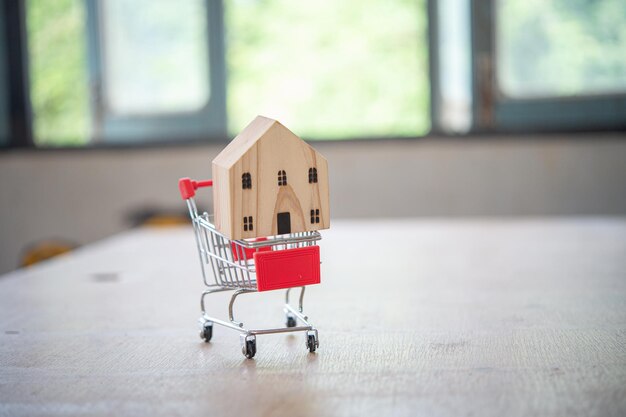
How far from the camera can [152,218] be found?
403 cm

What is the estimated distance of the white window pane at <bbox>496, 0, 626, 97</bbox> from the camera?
12.5 ft

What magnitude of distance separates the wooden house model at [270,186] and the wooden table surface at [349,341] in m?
0.18

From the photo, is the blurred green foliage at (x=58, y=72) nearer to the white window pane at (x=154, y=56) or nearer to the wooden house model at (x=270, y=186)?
the white window pane at (x=154, y=56)

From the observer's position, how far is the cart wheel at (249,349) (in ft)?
3.53

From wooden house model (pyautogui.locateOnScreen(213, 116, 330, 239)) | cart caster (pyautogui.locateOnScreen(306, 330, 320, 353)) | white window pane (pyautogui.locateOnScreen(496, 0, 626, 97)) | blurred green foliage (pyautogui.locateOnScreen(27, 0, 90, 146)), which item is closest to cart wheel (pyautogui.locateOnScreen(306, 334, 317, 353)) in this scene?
cart caster (pyautogui.locateOnScreen(306, 330, 320, 353))

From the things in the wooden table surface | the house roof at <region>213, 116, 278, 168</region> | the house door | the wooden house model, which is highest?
the house roof at <region>213, 116, 278, 168</region>

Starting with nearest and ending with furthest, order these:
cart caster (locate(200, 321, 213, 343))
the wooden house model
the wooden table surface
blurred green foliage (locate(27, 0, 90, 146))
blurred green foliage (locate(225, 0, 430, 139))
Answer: the wooden table surface, the wooden house model, cart caster (locate(200, 321, 213, 343)), blurred green foliage (locate(225, 0, 430, 139)), blurred green foliage (locate(27, 0, 90, 146))

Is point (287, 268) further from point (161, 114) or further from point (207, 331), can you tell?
point (161, 114)

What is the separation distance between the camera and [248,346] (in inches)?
42.4

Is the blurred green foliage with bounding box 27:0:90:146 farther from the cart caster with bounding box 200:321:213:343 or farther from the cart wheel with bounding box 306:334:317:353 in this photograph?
the cart wheel with bounding box 306:334:317:353

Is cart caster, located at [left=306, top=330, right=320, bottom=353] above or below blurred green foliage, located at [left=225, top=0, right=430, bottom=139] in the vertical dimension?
below

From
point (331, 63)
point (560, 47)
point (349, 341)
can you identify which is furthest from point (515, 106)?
point (349, 341)

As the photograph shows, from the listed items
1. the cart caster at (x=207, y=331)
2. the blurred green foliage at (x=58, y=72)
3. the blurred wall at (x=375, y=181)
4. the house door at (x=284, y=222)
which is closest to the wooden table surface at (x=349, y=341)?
the cart caster at (x=207, y=331)

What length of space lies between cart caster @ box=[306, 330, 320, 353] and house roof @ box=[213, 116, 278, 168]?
0.84 feet
